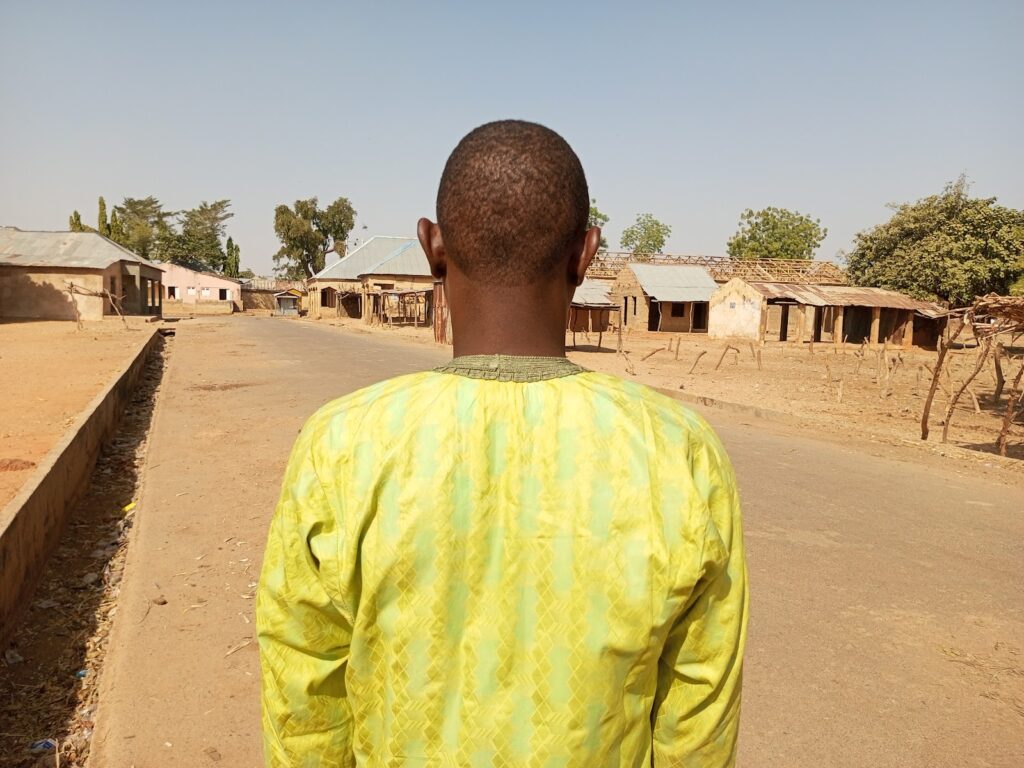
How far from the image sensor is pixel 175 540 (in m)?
5.25

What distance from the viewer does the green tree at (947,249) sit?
3500cm

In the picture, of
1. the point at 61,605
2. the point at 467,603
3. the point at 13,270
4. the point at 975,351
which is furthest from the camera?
the point at 13,270

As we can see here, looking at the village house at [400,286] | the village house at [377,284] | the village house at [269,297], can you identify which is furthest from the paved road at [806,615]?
the village house at [269,297]

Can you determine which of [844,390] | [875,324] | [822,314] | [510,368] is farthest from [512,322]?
[822,314]

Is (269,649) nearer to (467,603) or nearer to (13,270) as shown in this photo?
(467,603)

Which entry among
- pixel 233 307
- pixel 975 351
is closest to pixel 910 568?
pixel 975 351

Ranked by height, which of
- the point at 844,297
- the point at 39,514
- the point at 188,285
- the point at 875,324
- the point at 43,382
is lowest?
the point at 43,382

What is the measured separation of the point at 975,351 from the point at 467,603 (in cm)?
3707

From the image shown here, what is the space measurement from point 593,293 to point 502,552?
38960mm

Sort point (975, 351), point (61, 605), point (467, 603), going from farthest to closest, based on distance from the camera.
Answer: point (975, 351)
point (61, 605)
point (467, 603)

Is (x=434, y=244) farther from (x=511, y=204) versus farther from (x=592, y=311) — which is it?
(x=592, y=311)

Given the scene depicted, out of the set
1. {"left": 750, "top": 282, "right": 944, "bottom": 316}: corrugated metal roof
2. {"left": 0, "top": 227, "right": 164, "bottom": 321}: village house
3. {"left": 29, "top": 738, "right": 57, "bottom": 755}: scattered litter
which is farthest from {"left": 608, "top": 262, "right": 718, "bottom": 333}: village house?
{"left": 29, "top": 738, "right": 57, "bottom": 755}: scattered litter

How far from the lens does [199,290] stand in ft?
201

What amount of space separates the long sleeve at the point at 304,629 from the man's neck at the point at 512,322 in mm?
327
